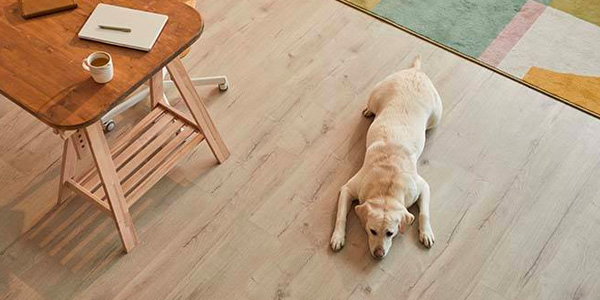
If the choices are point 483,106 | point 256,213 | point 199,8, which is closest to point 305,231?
point 256,213

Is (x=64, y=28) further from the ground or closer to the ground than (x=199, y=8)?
further from the ground

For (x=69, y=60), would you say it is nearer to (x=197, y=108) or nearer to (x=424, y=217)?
(x=197, y=108)

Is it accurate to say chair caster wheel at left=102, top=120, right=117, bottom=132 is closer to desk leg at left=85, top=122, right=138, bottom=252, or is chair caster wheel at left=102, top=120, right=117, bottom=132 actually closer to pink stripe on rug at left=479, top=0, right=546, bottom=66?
desk leg at left=85, top=122, right=138, bottom=252

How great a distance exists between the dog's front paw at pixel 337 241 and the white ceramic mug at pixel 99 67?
3.00 ft

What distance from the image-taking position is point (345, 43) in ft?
9.91

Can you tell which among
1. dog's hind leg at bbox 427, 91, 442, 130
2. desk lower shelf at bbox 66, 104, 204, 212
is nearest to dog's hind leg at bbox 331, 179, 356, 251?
dog's hind leg at bbox 427, 91, 442, 130

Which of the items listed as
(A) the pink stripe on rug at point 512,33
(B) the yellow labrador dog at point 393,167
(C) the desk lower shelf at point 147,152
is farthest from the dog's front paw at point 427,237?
(A) the pink stripe on rug at point 512,33

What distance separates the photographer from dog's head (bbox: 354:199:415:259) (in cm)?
224

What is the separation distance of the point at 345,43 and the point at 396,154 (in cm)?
80

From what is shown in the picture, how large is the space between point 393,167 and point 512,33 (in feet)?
3.62

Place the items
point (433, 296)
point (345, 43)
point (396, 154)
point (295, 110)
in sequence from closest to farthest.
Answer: point (433, 296)
point (396, 154)
point (295, 110)
point (345, 43)

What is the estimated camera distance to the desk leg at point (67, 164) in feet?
7.57

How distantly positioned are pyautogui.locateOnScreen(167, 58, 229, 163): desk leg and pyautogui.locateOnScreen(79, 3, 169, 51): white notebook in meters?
0.17

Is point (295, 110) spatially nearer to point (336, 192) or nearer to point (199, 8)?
point (336, 192)
